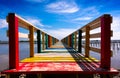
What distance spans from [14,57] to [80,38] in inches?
193

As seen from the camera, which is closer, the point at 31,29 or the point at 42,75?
the point at 42,75

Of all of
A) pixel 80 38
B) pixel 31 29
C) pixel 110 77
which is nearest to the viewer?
pixel 110 77

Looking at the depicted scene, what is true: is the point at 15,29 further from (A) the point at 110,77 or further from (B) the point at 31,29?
(B) the point at 31,29

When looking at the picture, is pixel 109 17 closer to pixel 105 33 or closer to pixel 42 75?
pixel 105 33

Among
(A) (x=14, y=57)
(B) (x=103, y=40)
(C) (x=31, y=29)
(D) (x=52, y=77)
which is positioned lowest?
(D) (x=52, y=77)

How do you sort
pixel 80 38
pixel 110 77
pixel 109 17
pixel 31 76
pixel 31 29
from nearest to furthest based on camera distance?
pixel 110 77
pixel 109 17
pixel 31 76
pixel 31 29
pixel 80 38

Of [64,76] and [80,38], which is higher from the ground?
[80,38]

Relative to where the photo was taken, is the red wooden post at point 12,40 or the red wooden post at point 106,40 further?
the red wooden post at point 106,40

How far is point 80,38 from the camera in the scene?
8906 mm

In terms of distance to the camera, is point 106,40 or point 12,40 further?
point 106,40

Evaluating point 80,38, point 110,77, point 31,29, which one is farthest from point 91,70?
point 80,38

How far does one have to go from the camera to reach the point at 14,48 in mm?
4391

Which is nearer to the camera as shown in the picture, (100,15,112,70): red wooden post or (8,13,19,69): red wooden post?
(8,13,19,69): red wooden post

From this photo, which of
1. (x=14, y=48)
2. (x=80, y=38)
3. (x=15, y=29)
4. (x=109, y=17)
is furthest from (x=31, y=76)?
(x=80, y=38)
